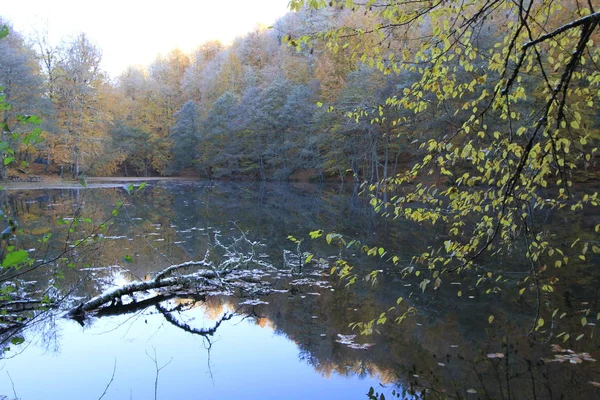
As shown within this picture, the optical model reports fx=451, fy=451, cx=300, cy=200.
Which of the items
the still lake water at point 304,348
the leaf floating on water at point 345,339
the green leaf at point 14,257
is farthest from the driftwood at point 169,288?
the green leaf at point 14,257

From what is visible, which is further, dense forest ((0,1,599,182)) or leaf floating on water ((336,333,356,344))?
dense forest ((0,1,599,182))

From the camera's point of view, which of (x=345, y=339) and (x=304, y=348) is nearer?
(x=304, y=348)

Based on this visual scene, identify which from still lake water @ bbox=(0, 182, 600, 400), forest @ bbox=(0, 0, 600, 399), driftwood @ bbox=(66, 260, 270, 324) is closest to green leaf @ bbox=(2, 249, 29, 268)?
forest @ bbox=(0, 0, 600, 399)

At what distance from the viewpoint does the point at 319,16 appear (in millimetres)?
47125

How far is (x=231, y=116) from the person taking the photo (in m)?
48.7

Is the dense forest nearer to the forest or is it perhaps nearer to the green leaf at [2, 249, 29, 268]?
the forest

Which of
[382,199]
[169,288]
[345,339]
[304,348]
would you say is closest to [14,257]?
[304,348]

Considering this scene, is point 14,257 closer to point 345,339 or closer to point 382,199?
point 345,339

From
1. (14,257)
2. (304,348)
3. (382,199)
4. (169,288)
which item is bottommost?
(304,348)

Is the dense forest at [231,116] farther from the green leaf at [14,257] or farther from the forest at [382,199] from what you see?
the green leaf at [14,257]

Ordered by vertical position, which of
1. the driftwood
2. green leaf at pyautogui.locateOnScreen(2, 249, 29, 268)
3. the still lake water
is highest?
green leaf at pyautogui.locateOnScreen(2, 249, 29, 268)

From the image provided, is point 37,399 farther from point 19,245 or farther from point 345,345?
point 19,245

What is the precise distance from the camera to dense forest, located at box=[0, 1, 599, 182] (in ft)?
98.9

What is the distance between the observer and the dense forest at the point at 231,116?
98.9 ft
